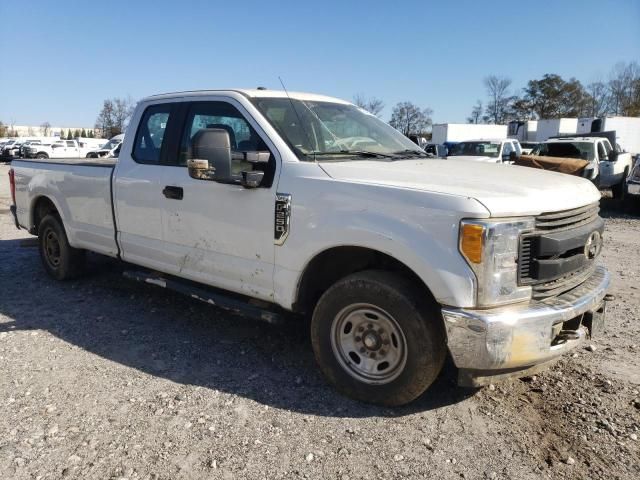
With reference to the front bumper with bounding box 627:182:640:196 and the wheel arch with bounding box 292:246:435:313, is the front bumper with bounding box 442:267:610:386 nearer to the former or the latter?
the wheel arch with bounding box 292:246:435:313

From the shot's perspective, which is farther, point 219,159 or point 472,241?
point 219,159

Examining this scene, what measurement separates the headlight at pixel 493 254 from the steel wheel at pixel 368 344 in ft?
1.96

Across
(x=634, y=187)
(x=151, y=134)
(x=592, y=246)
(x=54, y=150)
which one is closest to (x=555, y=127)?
(x=634, y=187)

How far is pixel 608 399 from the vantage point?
11.3 feet

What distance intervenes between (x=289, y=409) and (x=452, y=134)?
110ft

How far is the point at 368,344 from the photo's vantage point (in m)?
A: 3.32

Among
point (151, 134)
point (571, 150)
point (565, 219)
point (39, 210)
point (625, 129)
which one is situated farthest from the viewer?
point (625, 129)

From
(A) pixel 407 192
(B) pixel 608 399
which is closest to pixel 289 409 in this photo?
(A) pixel 407 192

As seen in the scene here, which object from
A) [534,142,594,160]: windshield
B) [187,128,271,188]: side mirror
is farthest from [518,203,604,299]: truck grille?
[534,142,594,160]: windshield

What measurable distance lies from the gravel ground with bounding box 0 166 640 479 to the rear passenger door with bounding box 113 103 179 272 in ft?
2.28

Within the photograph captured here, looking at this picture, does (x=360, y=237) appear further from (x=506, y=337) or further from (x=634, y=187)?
(x=634, y=187)

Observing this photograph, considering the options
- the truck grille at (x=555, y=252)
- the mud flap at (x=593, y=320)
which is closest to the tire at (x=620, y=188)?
the mud flap at (x=593, y=320)

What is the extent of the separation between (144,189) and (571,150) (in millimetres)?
13944

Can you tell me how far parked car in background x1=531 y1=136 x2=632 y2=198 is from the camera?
47.2 feet
